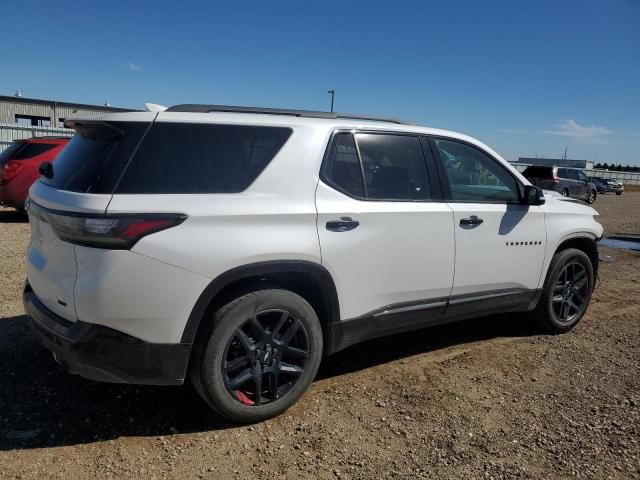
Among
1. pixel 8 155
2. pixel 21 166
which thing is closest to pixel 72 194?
pixel 21 166

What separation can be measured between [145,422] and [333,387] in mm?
Answer: 1280

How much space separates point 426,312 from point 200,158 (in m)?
2.00

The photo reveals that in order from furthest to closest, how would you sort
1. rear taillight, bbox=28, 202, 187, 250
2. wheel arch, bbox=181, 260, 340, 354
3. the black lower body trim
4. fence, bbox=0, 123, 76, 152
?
fence, bbox=0, 123, 76, 152
the black lower body trim
wheel arch, bbox=181, 260, 340, 354
rear taillight, bbox=28, 202, 187, 250

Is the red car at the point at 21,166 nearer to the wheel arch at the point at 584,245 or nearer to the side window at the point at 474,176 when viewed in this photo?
the side window at the point at 474,176

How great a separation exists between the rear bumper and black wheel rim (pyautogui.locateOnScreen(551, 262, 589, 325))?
3557 millimetres

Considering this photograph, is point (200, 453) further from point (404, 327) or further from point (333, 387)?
point (404, 327)

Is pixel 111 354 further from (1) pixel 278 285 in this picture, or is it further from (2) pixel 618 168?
(2) pixel 618 168

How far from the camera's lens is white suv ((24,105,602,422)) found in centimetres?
269

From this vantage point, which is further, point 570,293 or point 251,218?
point 570,293

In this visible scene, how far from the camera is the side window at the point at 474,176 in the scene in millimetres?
4023

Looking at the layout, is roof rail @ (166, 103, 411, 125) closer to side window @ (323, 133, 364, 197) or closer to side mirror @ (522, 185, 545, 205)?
side window @ (323, 133, 364, 197)

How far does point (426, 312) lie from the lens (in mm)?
3857

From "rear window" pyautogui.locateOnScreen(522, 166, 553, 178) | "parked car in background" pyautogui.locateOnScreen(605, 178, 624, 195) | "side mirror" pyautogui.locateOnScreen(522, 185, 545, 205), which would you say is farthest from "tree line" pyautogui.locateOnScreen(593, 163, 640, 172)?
"side mirror" pyautogui.locateOnScreen(522, 185, 545, 205)

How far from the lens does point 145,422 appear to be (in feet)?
10.3
